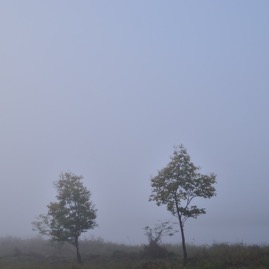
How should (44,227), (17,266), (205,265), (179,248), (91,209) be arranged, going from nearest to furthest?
(205,265)
(17,266)
(91,209)
(179,248)
(44,227)

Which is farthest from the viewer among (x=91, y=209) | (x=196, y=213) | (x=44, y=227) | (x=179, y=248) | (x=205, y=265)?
(x=44, y=227)

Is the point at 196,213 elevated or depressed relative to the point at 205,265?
elevated

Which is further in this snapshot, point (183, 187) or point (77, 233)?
point (77, 233)

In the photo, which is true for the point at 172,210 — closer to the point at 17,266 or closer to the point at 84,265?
the point at 84,265

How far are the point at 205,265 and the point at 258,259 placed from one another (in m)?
3.90

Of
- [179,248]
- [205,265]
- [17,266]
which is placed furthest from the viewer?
[179,248]

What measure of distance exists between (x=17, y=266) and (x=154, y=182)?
14037 millimetres

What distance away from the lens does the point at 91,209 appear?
41281 mm

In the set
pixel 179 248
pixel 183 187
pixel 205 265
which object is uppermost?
pixel 183 187

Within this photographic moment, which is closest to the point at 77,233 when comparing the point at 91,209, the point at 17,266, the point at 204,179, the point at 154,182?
the point at 91,209

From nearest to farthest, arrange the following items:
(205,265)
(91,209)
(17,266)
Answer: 1. (205,265)
2. (17,266)
3. (91,209)

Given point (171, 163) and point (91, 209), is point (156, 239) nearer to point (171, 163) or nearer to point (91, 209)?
point (91, 209)

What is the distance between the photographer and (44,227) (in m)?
54.2

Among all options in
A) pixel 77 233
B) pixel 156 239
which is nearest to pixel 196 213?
pixel 156 239
